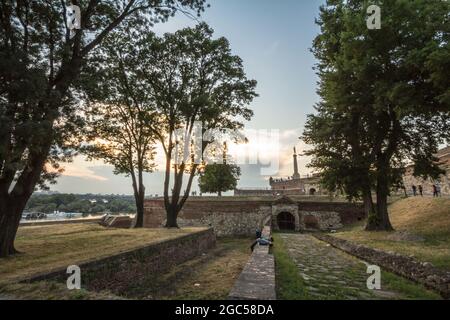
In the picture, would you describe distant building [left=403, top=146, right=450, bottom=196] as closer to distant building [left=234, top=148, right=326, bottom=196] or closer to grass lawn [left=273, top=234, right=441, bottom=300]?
distant building [left=234, top=148, right=326, bottom=196]

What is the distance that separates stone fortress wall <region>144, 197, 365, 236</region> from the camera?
28.5 meters

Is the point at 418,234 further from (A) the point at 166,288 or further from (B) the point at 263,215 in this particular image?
(B) the point at 263,215

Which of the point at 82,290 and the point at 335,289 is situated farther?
the point at 335,289

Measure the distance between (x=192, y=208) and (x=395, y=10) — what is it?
2650cm

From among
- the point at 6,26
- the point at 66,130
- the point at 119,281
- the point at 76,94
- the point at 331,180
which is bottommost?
the point at 119,281

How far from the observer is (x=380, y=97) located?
12062 mm

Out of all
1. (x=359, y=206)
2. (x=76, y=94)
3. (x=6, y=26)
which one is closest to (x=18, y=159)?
(x=76, y=94)

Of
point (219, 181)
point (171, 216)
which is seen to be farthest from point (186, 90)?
point (219, 181)

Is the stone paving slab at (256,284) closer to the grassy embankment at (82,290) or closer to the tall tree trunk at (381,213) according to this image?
the grassy embankment at (82,290)

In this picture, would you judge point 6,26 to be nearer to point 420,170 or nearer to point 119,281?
point 119,281

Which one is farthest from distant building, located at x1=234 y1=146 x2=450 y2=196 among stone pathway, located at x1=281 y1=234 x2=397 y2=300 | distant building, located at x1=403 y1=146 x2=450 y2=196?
stone pathway, located at x1=281 y1=234 x2=397 y2=300

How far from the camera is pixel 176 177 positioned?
64.0 ft

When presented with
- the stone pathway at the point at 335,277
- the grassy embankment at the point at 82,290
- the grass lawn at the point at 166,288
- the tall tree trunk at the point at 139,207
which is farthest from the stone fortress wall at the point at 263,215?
the stone pathway at the point at 335,277

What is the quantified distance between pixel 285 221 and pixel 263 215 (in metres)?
3.45
